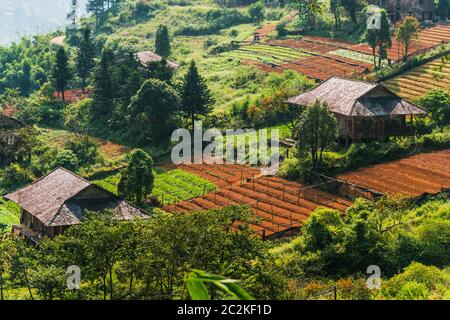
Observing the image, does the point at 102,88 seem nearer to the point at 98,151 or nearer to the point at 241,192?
the point at 98,151

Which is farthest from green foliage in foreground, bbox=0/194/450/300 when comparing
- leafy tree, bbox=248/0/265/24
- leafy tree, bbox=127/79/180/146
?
leafy tree, bbox=248/0/265/24

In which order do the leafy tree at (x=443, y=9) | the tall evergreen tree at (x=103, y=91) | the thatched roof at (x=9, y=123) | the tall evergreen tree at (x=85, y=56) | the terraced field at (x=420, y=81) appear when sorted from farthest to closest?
the leafy tree at (x=443, y=9) < the tall evergreen tree at (x=85, y=56) < the tall evergreen tree at (x=103, y=91) < the thatched roof at (x=9, y=123) < the terraced field at (x=420, y=81)

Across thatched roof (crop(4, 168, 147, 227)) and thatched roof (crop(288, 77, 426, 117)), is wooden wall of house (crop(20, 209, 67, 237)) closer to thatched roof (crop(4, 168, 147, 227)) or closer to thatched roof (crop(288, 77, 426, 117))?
thatched roof (crop(4, 168, 147, 227))

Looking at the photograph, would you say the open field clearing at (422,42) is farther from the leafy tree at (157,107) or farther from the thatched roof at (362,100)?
the leafy tree at (157,107)

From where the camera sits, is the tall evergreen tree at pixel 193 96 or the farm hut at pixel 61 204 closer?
the farm hut at pixel 61 204

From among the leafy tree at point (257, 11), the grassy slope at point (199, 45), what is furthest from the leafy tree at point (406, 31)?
the leafy tree at point (257, 11)

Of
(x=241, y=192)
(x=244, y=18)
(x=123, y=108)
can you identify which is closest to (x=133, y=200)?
(x=241, y=192)

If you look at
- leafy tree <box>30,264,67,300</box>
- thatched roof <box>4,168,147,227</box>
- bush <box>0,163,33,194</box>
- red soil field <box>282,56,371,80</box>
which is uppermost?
leafy tree <box>30,264,67,300</box>

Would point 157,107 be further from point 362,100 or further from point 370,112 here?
point 370,112
